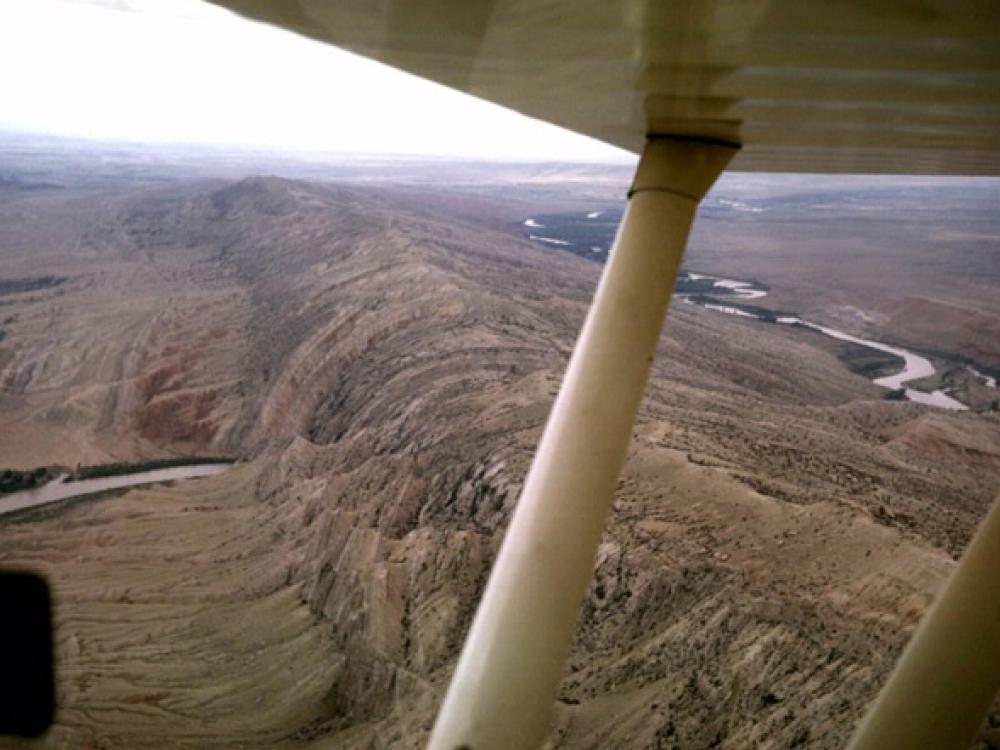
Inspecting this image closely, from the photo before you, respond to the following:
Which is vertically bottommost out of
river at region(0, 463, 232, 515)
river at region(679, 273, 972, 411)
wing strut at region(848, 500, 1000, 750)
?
river at region(0, 463, 232, 515)

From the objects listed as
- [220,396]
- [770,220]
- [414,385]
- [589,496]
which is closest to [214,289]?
[220,396]

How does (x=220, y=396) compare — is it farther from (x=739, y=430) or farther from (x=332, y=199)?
(x=332, y=199)

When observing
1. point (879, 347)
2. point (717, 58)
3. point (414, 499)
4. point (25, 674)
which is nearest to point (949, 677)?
point (717, 58)

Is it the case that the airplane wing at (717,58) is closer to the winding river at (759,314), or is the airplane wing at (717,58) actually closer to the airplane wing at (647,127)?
the airplane wing at (647,127)

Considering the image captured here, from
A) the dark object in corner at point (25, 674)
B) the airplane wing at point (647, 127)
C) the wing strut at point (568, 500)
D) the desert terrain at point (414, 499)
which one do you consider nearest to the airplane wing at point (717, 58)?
the airplane wing at point (647, 127)

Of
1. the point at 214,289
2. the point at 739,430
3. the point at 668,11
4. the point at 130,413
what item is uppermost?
the point at 668,11

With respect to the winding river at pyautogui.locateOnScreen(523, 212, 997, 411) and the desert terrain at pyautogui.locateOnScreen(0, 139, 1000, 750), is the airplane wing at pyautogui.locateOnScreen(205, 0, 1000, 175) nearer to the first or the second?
the desert terrain at pyautogui.locateOnScreen(0, 139, 1000, 750)

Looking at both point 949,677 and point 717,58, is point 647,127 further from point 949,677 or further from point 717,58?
point 949,677

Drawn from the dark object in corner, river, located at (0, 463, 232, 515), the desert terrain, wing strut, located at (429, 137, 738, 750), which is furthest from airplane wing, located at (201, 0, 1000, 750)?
river, located at (0, 463, 232, 515)
